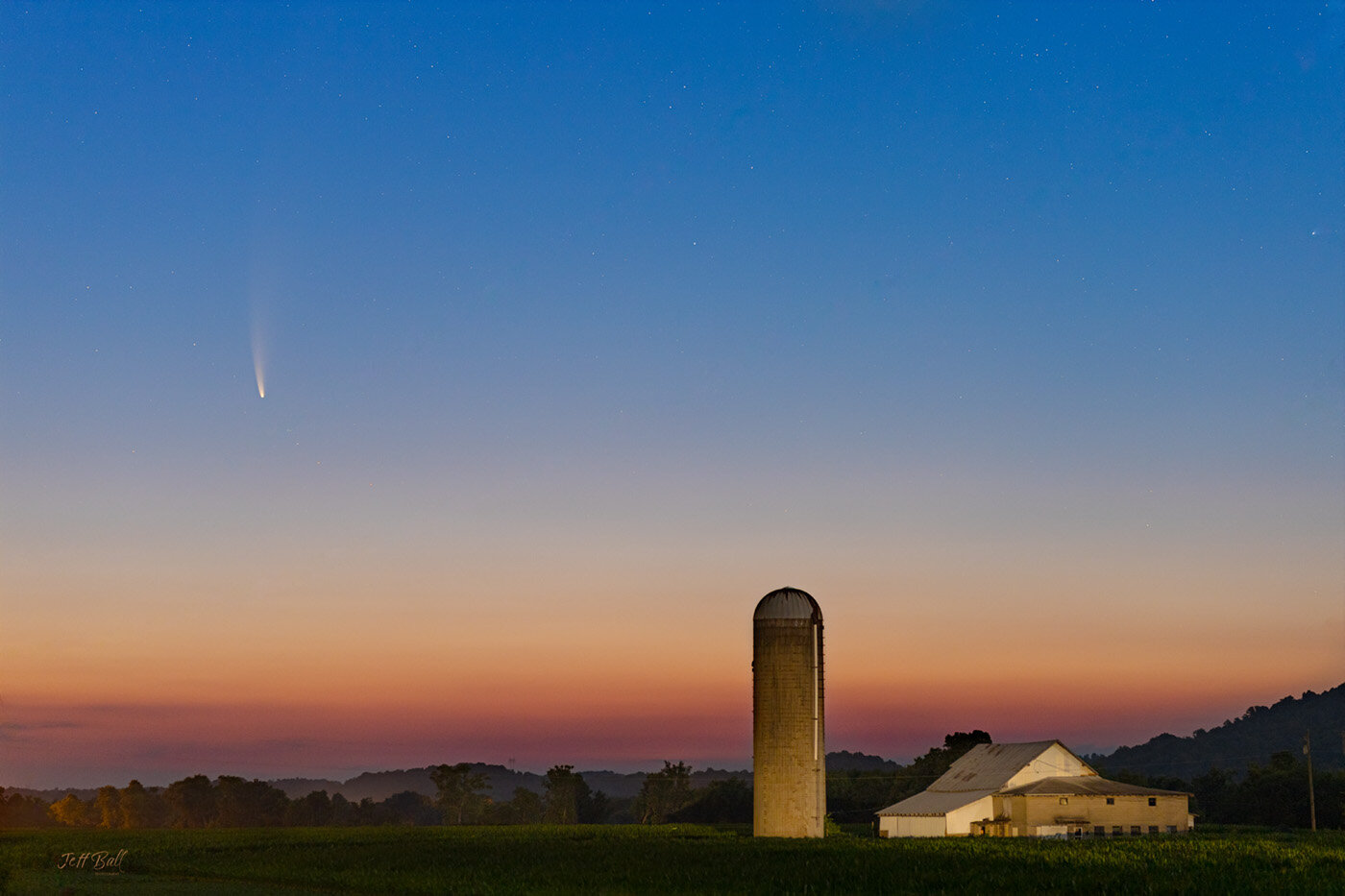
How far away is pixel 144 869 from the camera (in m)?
60.0

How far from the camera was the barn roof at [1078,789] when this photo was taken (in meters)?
67.4

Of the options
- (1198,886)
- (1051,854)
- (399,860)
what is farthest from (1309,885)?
(399,860)

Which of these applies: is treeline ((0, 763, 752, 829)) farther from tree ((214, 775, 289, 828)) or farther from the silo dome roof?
the silo dome roof

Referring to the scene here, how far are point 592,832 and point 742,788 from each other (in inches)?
1242

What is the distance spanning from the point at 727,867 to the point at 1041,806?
2620 cm

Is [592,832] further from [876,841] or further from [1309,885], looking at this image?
[1309,885]

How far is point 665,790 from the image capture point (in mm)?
133250

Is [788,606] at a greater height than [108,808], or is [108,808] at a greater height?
[788,606]

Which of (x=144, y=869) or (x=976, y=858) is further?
(x=144, y=869)
